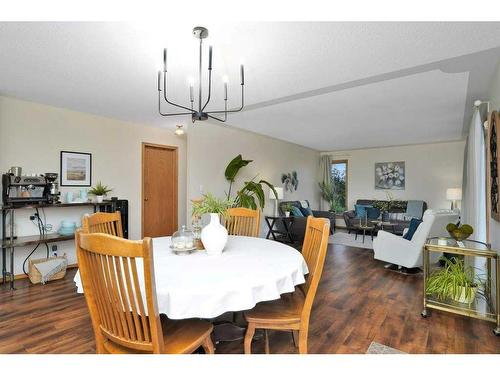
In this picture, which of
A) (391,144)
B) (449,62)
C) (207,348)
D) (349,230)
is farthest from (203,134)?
(391,144)

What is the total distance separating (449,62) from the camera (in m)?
2.36

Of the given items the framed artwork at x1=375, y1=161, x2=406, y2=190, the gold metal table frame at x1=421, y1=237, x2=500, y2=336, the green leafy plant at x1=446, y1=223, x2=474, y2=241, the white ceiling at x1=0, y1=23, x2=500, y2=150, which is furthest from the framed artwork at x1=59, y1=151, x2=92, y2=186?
the framed artwork at x1=375, y1=161, x2=406, y2=190

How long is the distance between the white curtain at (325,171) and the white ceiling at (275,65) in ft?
13.5

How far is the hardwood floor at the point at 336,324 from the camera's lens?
6.31 ft

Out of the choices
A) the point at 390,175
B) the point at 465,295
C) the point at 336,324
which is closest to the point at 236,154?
the point at 336,324

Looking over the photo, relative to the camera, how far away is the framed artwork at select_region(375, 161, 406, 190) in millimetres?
7211

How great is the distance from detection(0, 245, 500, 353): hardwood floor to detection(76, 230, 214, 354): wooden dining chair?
86 cm

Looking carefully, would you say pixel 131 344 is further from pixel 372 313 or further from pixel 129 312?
pixel 372 313

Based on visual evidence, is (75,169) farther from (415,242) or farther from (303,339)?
(415,242)

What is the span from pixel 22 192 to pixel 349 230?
6639mm

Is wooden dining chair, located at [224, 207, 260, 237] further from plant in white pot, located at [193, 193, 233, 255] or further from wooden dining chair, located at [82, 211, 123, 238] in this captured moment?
wooden dining chair, located at [82, 211, 123, 238]

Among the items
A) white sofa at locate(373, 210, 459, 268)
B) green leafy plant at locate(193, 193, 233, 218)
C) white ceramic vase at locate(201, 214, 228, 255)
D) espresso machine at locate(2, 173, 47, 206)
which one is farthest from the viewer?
white sofa at locate(373, 210, 459, 268)

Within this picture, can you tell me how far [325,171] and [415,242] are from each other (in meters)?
4.87

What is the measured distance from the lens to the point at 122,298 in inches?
44.1
